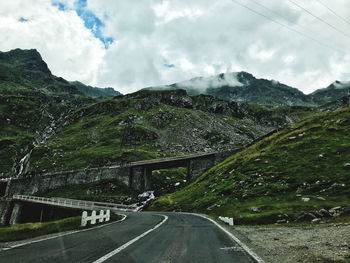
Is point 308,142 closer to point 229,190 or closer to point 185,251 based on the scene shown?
point 229,190

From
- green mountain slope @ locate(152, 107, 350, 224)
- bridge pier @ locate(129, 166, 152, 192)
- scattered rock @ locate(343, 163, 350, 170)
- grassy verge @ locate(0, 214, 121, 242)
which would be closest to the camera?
grassy verge @ locate(0, 214, 121, 242)

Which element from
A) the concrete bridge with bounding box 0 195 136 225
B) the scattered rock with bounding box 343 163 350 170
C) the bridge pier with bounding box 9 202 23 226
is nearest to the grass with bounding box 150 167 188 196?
the concrete bridge with bounding box 0 195 136 225

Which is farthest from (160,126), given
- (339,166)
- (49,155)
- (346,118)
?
(339,166)

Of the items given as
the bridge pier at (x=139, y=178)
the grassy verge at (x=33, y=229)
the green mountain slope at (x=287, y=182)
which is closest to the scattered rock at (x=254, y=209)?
the green mountain slope at (x=287, y=182)

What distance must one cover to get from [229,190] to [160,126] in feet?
493

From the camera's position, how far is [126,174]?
3374 inches

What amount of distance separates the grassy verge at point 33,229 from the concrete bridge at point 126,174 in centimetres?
6175

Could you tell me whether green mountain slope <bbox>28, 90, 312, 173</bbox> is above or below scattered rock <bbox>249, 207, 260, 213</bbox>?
above

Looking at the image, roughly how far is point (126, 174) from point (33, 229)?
74447 millimetres

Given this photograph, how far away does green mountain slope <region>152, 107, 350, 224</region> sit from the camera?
24453 mm

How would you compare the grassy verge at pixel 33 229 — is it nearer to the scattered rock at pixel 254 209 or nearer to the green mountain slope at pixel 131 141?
the scattered rock at pixel 254 209

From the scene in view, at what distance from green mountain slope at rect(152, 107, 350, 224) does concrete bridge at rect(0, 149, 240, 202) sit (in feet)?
79.8

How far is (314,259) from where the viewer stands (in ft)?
24.0

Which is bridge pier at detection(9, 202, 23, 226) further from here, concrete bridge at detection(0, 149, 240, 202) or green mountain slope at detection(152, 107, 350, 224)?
green mountain slope at detection(152, 107, 350, 224)
